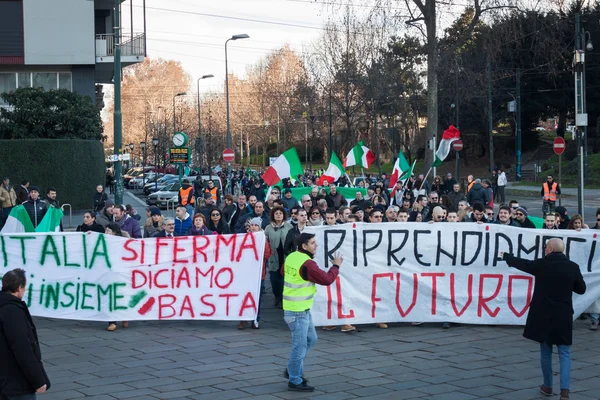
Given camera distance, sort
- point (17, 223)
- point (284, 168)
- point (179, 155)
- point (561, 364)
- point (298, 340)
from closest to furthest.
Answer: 1. point (561, 364)
2. point (298, 340)
3. point (17, 223)
4. point (284, 168)
5. point (179, 155)

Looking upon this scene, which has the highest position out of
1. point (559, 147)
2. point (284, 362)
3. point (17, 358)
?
point (559, 147)

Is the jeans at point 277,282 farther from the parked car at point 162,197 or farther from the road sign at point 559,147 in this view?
the parked car at point 162,197

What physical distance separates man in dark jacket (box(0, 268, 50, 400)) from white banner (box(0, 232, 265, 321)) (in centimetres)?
564

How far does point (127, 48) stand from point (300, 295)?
35.6m

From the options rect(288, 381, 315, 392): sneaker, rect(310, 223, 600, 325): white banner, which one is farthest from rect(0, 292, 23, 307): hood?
rect(310, 223, 600, 325): white banner

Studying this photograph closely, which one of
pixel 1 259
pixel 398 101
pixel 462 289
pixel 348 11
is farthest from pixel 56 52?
pixel 462 289

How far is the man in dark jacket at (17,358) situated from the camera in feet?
17.2

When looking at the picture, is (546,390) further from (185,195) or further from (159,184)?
(159,184)

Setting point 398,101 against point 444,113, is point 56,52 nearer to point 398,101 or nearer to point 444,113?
point 398,101

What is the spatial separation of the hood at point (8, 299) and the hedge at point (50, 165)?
1109 inches

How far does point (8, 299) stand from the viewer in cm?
537

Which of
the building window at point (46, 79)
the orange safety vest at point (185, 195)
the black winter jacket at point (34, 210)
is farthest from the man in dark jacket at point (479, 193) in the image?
the building window at point (46, 79)

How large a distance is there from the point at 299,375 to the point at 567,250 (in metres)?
5.01

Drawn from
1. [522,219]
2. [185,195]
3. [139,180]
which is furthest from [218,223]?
[139,180]
